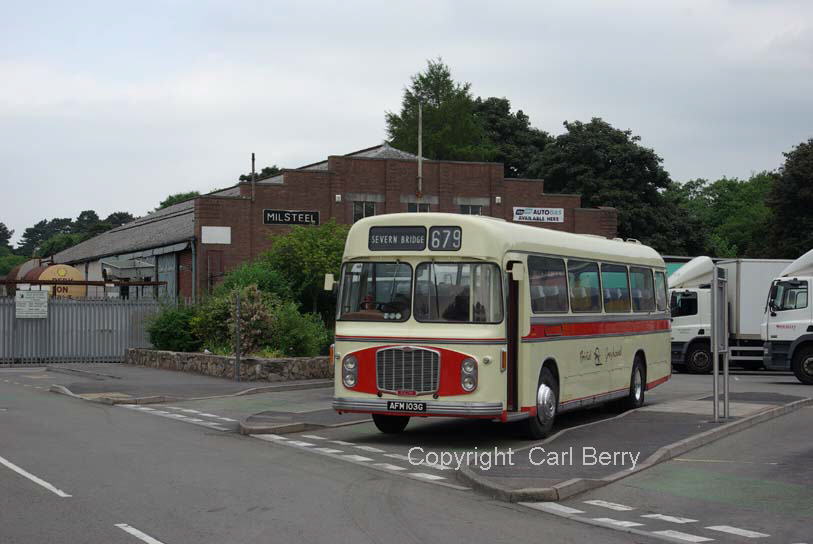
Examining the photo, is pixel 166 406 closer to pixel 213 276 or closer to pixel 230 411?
pixel 230 411

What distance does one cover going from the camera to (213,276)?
164 feet

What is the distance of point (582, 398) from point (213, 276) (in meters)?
34.9

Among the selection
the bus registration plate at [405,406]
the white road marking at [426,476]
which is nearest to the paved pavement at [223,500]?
the white road marking at [426,476]

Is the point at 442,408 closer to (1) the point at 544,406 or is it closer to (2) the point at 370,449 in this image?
(2) the point at 370,449

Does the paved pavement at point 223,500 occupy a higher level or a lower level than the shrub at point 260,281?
lower

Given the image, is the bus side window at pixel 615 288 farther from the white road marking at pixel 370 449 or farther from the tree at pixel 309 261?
the tree at pixel 309 261

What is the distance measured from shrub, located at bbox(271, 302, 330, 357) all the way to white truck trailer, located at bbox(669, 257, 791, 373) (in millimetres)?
12426

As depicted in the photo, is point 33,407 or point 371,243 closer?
point 371,243

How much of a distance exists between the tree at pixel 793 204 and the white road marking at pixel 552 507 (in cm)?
5404

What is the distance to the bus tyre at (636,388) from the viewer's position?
20062 millimetres

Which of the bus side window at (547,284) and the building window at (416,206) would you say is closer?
the bus side window at (547,284)

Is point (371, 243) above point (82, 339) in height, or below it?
above

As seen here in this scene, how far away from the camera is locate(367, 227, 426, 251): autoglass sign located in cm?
1501

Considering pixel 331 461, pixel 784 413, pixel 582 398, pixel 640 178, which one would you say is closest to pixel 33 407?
pixel 331 461
